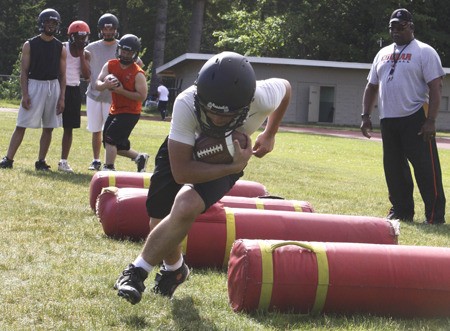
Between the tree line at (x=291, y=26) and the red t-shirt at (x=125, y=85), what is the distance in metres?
36.4

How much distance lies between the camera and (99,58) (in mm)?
11930

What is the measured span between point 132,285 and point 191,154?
2.74 ft

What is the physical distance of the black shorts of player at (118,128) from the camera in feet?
34.7

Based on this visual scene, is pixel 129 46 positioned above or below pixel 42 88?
above

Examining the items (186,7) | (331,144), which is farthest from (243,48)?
(331,144)

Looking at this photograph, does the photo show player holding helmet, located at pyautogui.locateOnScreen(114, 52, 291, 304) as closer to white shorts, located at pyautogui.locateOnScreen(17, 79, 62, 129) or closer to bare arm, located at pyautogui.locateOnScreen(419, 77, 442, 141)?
bare arm, located at pyautogui.locateOnScreen(419, 77, 442, 141)

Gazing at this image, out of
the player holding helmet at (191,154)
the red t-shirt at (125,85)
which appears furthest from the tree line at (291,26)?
the player holding helmet at (191,154)

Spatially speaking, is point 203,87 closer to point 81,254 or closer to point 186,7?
point 81,254

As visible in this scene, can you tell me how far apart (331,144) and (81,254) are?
64.5 feet

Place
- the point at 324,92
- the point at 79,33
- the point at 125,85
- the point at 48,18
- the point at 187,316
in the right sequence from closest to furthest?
the point at 187,316 → the point at 125,85 → the point at 48,18 → the point at 79,33 → the point at 324,92

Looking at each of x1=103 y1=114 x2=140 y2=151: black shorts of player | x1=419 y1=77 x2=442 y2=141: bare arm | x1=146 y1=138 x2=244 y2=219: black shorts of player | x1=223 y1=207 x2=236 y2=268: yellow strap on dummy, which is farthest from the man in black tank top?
x1=146 y1=138 x2=244 y2=219: black shorts of player

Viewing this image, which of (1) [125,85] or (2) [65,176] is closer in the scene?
(1) [125,85]

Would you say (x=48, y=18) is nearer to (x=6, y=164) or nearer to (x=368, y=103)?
(x=6, y=164)

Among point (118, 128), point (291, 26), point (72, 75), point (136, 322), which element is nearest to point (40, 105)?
point (72, 75)
